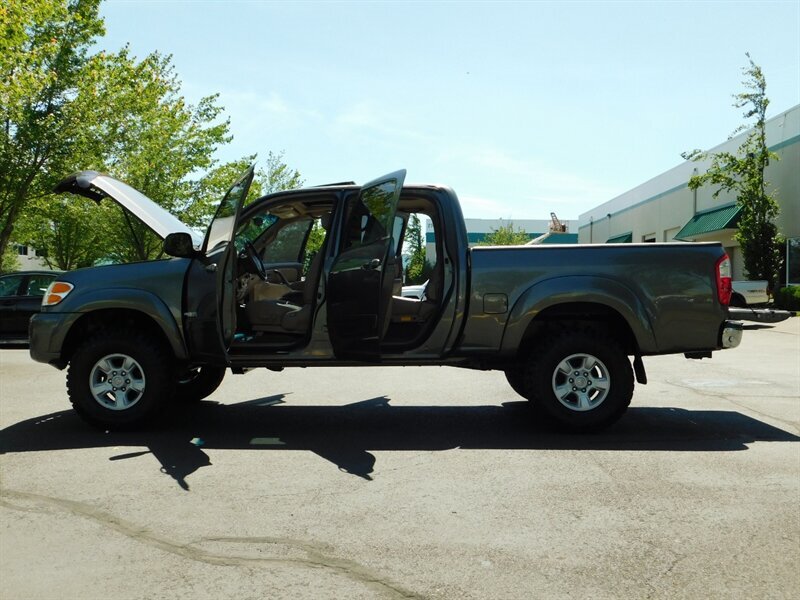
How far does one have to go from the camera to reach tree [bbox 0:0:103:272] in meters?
20.4

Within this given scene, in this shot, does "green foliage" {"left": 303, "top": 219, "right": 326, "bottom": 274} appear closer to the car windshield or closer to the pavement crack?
the car windshield

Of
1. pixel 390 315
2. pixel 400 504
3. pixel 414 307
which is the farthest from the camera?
pixel 414 307

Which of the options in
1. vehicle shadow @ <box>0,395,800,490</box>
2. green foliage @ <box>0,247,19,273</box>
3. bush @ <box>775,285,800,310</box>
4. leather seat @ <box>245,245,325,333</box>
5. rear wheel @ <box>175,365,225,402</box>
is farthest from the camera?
green foliage @ <box>0,247,19,273</box>

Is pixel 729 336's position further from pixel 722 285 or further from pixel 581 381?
pixel 581 381

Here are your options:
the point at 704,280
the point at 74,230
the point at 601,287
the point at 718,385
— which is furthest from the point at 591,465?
the point at 74,230

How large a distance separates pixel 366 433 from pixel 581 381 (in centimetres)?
188

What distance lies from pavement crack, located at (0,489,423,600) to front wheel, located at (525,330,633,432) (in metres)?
3.16

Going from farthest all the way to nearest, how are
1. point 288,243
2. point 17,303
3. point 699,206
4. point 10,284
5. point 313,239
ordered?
point 699,206 < point 10,284 < point 17,303 < point 313,239 < point 288,243

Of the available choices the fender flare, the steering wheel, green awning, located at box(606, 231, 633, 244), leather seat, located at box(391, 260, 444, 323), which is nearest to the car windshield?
the steering wheel

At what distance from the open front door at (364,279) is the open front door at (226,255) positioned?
2.78ft

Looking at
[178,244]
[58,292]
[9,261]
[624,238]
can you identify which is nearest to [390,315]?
[178,244]

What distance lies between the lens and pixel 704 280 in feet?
21.2

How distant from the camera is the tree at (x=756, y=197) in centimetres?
2697

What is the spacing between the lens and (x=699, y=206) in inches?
1421
